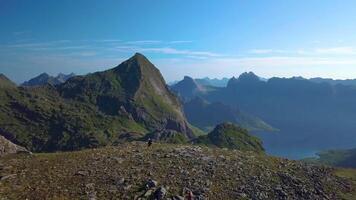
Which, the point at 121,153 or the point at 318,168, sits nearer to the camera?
the point at 121,153

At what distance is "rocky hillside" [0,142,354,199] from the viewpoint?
39.9 m

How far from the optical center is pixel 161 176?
45.1m

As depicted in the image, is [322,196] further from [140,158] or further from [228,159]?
[140,158]

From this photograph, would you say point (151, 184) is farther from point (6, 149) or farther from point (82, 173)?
point (6, 149)

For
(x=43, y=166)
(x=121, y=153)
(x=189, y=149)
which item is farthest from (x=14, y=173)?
(x=189, y=149)

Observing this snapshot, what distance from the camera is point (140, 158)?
165 ft

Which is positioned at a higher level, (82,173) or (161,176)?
(82,173)

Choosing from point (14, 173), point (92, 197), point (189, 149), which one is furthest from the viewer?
point (189, 149)

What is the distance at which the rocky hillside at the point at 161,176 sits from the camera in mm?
39906

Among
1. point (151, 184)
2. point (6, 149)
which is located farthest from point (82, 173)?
point (6, 149)

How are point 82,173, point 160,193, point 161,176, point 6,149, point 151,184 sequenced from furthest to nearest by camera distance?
1. point 6,149
2. point 161,176
3. point 82,173
4. point 151,184
5. point 160,193

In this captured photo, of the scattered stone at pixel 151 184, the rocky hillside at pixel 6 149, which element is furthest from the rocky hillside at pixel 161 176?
the rocky hillside at pixel 6 149

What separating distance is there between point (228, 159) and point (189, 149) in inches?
237

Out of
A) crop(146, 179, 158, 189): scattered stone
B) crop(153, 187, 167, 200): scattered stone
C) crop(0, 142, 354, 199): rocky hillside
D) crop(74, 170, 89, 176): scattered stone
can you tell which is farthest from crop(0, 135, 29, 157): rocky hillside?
crop(153, 187, 167, 200): scattered stone
